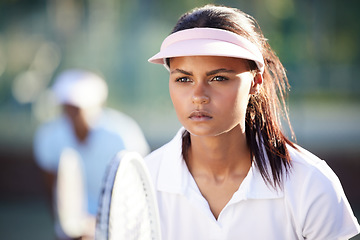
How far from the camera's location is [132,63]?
325 inches

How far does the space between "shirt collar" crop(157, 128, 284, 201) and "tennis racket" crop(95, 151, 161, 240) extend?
0.12 metres

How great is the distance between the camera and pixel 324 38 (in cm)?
816

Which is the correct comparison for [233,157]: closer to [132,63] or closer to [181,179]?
[181,179]

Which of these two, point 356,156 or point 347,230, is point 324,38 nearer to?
point 356,156

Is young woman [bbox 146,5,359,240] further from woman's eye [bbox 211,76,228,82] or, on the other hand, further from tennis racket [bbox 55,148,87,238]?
tennis racket [bbox 55,148,87,238]

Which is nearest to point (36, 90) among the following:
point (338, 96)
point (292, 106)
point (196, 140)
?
point (292, 106)

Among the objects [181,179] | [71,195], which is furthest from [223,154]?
[71,195]

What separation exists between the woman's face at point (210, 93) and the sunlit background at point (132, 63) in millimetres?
5492

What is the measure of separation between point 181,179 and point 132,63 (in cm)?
580

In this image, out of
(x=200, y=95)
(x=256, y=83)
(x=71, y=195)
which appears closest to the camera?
(x=200, y=95)

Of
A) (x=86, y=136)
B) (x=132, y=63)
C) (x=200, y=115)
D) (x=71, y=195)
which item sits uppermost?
(x=132, y=63)

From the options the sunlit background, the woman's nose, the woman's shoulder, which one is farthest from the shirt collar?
the sunlit background

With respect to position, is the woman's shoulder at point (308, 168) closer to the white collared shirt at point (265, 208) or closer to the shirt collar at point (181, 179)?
the white collared shirt at point (265, 208)

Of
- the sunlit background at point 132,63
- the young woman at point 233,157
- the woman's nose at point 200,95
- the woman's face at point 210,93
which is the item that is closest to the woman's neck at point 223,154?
the young woman at point 233,157
